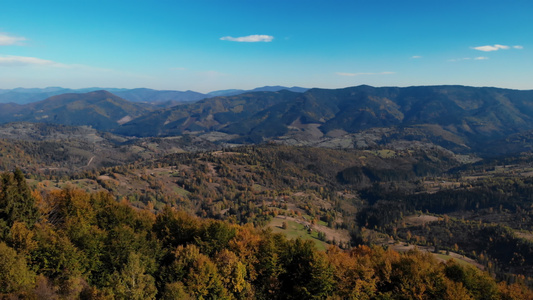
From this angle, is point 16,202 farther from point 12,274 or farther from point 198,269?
point 198,269

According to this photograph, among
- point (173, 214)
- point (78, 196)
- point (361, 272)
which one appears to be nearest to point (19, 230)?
point (78, 196)

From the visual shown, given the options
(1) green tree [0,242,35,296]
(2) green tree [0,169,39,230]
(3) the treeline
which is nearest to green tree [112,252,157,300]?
(3) the treeline

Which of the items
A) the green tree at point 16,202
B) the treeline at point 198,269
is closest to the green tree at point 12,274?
the treeline at point 198,269

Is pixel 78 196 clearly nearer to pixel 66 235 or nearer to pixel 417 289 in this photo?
pixel 66 235

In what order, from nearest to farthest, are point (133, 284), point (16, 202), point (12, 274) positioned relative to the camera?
1. point (12, 274)
2. point (133, 284)
3. point (16, 202)

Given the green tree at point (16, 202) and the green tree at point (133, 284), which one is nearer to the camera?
the green tree at point (133, 284)

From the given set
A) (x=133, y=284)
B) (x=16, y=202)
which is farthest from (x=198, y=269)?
(x=16, y=202)

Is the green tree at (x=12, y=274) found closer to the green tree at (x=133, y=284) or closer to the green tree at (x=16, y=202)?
the green tree at (x=133, y=284)

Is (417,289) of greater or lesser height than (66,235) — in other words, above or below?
below

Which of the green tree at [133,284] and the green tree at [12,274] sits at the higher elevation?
the green tree at [12,274]
